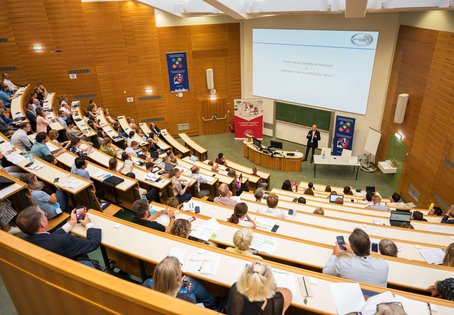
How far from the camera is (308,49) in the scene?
1105 centimetres

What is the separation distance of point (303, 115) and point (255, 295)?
35.5 ft

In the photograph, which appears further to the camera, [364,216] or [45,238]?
[364,216]

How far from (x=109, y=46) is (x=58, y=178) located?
27.3 feet

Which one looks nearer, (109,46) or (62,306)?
(62,306)

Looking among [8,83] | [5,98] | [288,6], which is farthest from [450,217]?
[8,83]

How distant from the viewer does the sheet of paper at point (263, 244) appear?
11.7ft

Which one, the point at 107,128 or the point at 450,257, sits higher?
the point at 450,257

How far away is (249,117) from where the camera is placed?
42.4 feet

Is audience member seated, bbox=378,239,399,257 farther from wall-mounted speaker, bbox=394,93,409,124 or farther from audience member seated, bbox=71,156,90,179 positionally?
wall-mounted speaker, bbox=394,93,409,124

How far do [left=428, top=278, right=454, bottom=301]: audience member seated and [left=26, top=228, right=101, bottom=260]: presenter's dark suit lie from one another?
130 inches

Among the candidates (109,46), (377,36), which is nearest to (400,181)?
(377,36)

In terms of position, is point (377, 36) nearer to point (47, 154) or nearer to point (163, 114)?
point (163, 114)

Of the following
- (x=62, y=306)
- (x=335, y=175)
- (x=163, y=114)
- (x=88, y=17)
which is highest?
(x=88, y=17)

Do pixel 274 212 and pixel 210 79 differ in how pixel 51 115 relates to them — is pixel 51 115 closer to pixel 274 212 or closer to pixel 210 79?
pixel 210 79
